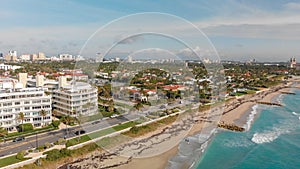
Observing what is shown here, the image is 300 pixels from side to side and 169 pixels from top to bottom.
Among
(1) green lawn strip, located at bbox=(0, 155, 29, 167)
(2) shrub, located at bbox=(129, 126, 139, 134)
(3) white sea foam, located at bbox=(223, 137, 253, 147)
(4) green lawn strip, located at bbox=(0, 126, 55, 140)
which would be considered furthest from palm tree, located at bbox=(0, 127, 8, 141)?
(3) white sea foam, located at bbox=(223, 137, 253, 147)

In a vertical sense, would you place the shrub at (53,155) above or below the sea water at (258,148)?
above

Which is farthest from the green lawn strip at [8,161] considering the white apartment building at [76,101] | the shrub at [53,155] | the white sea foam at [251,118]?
the white sea foam at [251,118]

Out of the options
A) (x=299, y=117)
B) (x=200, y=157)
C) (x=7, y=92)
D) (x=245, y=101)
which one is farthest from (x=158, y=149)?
(x=245, y=101)

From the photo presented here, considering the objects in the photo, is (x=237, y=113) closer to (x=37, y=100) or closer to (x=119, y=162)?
(x=119, y=162)

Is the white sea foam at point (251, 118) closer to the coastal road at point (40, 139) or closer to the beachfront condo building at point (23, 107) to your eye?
the coastal road at point (40, 139)

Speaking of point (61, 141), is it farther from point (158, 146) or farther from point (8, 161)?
point (158, 146)

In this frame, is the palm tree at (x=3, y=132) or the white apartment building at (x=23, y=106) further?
the white apartment building at (x=23, y=106)

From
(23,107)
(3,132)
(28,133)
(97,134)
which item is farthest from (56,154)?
(23,107)

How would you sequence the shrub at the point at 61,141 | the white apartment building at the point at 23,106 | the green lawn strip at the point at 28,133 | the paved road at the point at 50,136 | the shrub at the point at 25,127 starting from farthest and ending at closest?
the white apartment building at the point at 23,106 → the shrub at the point at 25,127 → the green lawn strip at the point at 28,133 → the shrub at the point at 61,141 → the paved road at the point at 50,136
